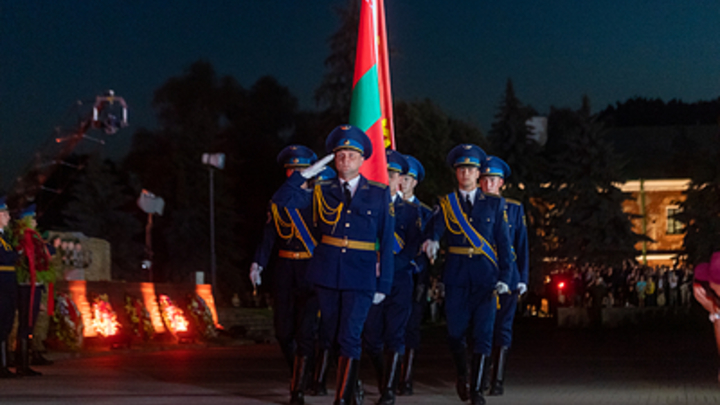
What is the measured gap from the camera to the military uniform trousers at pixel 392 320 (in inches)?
379

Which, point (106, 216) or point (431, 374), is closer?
point (431, 374)

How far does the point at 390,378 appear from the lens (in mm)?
9555

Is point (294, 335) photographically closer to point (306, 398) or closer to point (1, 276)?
point (306, 398)

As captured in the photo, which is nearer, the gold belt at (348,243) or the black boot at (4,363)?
the gold belt at (348,243)

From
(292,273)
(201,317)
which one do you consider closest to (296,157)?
(292,273)

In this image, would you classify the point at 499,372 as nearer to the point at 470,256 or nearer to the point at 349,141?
the point at 470,256

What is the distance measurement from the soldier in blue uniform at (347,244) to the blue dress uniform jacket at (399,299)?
0.98 metres

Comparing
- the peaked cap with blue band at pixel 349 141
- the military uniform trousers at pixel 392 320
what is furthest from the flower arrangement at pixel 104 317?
the peaked cap with blue band at pixel 349 141

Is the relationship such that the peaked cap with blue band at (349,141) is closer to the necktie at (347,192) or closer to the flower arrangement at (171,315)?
the necktie at (347,192)

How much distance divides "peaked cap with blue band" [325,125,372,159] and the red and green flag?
5.26 feet

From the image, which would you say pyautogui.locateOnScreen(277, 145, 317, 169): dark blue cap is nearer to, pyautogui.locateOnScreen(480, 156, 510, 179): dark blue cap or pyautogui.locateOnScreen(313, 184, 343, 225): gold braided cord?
pyautogui.locateOnScreen(480, 156, 510, 179): dark blue cap

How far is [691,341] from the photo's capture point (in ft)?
71.3

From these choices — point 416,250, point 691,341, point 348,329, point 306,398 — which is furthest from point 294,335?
point 691,341

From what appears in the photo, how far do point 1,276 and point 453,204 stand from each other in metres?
5.23
